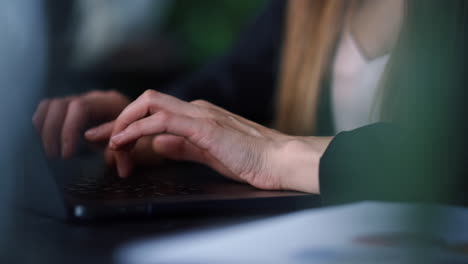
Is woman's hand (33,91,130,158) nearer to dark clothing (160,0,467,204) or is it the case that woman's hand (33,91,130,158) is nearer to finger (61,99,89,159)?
finger (61,99,89,159)

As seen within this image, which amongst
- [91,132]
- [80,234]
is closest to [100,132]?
[91,132]

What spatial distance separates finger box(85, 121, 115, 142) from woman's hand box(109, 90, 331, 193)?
34 mm

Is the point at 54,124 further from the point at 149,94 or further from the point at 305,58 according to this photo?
the point at 305,58

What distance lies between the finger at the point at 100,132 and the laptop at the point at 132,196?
6 cm

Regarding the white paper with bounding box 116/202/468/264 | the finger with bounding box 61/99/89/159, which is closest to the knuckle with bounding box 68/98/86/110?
the finger with bounding box 61/99/89/159

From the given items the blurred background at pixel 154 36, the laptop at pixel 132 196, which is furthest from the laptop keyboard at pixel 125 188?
the blurred background at pixel 154 36

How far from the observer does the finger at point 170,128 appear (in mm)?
501

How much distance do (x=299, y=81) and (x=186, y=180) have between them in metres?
0.36

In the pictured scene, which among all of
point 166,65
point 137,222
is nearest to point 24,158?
point 137,222

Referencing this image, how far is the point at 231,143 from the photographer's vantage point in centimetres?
51

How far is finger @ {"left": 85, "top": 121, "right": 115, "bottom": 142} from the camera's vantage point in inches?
22.3

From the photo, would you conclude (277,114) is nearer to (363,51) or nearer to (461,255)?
(363,51)

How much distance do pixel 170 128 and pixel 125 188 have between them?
0.25ft

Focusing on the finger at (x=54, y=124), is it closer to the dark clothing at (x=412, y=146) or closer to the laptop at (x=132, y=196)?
the laptop at (x=132, y=196)
